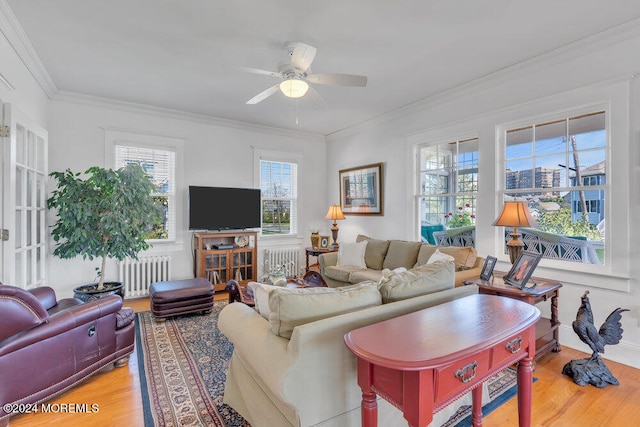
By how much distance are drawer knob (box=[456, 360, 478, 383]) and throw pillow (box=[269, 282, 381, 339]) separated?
22.7 inches

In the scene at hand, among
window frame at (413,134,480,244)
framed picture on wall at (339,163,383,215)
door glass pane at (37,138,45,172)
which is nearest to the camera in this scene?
door glass pane at (37,138,45,172)

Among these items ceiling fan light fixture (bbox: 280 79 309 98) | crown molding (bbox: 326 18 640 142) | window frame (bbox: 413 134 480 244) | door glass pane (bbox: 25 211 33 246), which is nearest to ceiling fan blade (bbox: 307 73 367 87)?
ceiling fan light fixture (bbox: 280 79 309 98)

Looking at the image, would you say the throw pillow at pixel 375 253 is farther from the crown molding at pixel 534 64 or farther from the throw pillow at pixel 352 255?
the crown molding at pixel 534 64

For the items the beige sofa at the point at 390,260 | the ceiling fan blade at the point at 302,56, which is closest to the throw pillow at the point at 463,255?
the beige sofa at the point at 390,260

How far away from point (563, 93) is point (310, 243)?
440cm

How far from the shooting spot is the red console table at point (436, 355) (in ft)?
3.58

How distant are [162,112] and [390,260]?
13.1 ft

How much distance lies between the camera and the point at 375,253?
4.46 metres

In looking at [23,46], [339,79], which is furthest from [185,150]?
[339,79]

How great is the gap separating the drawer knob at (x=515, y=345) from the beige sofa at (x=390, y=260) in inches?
67.7

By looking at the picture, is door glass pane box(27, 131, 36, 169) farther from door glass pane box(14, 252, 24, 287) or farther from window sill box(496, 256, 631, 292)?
window sill box(496, 256, 631, 292)

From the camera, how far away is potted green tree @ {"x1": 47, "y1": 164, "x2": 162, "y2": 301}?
3.50 metres

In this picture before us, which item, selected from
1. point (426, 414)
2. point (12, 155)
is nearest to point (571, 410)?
point (426, 414)

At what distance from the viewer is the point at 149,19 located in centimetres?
257
